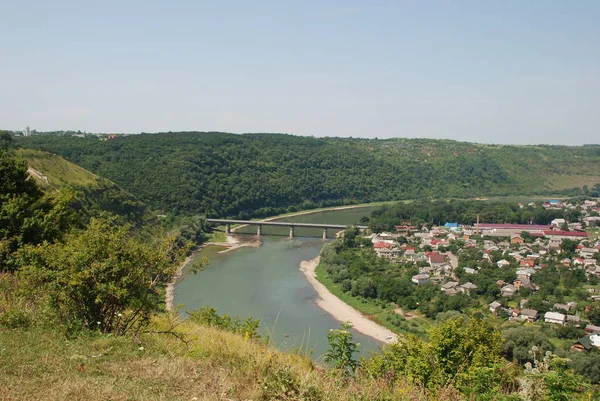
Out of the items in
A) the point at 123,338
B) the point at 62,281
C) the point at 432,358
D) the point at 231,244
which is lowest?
the point at 231,244

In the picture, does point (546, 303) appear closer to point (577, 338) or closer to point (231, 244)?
point (577, 338)

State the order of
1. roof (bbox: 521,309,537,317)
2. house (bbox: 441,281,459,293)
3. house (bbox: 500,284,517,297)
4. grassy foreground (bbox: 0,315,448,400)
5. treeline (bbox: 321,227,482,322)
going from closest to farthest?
grassy foreground (bbox: 0,315,448,400) → roof (bbox: 521,309,537,317) → treeline (bbox: 321,227,482,322) → house (bbox: 500,284,517,297) → house (bbox: 441,281,459,293)

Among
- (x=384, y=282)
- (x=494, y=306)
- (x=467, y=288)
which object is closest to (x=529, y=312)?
(x=494, y=306)

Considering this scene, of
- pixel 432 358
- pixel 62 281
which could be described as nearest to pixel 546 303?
pixel 432 358

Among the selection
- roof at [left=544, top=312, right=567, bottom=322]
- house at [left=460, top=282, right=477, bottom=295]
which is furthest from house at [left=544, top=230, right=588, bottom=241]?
roof at [left=544, top=312, right=567, bottom=322]

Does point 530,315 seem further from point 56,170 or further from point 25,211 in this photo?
point 56,170

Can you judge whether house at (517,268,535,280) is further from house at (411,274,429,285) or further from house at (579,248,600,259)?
house at (579,248,600,259)

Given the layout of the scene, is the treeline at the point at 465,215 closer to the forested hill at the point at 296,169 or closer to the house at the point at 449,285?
the forested hill at the point at 296,169

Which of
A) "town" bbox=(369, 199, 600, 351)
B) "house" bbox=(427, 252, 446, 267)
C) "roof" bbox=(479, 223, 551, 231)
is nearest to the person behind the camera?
"town" bbox=(369, 199, 600, 351)
